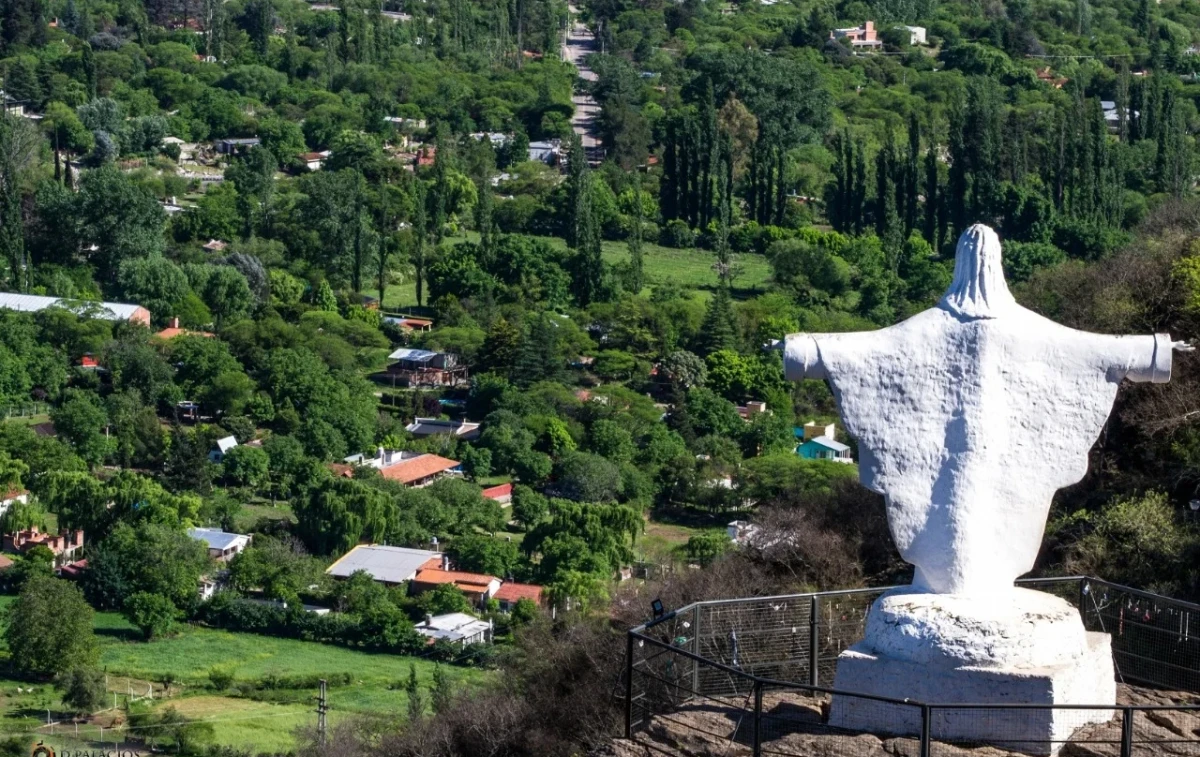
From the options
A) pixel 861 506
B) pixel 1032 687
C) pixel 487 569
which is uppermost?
pixel 1032 687

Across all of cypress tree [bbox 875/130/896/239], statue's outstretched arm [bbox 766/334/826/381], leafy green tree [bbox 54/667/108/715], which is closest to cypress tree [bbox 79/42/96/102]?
cypress tree [bbox 875/130/896/239]

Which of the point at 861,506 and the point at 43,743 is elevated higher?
the point at 861,506

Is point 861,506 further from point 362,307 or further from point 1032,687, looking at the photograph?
point 362,307

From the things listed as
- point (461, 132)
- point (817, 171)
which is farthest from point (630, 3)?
point (817, 171)

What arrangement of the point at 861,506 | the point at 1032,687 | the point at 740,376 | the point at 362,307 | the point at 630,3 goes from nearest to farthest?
the point at 1032,687 → the point at 861,506 → the point at 740,376 → the point at 362,307 → the point at 630,3

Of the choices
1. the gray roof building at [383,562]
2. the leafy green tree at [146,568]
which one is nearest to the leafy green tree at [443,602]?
the gray roof building at [383,562]

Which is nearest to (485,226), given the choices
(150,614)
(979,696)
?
(150,614)

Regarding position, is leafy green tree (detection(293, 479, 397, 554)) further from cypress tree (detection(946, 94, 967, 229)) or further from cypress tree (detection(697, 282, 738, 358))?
cypress tree (detection(946, 94, 967, 229))
